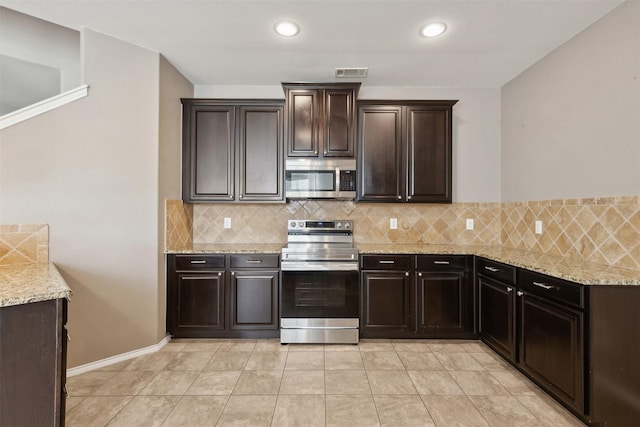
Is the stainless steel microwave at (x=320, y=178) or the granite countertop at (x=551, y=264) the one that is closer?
the granite countertop at (x=551, y=264)

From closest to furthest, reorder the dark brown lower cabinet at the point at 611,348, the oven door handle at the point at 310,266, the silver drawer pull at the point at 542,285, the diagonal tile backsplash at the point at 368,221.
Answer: the dark brown lower cabinet at the point at 611,348
the silver drawer pull at the point at 542,285
the oven door handle at the point at 310,266
the diagonal tile backsplash at the point at 368,221

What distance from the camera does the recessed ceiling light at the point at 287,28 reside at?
239 cm

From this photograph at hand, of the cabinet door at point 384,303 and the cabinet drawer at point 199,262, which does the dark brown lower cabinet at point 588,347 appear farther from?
the cabinet drawer at point 199,262

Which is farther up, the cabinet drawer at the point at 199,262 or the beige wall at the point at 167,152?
the beige wall at the point at 167,152

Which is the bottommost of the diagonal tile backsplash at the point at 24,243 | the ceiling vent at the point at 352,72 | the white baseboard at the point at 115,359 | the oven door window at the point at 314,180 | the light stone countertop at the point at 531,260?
the white baseboard at the point at 115,359

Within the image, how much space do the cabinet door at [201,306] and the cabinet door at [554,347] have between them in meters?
2.59

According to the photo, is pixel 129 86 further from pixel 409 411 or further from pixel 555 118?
pixel 555 118

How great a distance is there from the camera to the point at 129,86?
271cm

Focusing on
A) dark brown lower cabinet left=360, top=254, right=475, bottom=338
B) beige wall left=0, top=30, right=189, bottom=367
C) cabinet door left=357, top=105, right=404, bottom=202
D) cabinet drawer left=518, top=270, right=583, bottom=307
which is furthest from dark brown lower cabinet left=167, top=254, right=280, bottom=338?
cabinet drawer left=518, top=270, right=583, bottom=307

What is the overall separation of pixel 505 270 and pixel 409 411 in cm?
137

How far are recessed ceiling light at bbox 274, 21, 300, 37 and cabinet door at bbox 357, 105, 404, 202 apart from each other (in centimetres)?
108

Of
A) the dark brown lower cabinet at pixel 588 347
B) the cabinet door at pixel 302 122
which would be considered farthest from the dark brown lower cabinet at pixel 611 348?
the cabinet door at pixel 302 122

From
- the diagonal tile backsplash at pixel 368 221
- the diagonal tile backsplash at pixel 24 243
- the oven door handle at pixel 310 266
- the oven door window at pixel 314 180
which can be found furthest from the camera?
the diagonal tile backsplash at pixel 368 221

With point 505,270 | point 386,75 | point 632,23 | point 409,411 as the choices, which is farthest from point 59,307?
point 632,23
